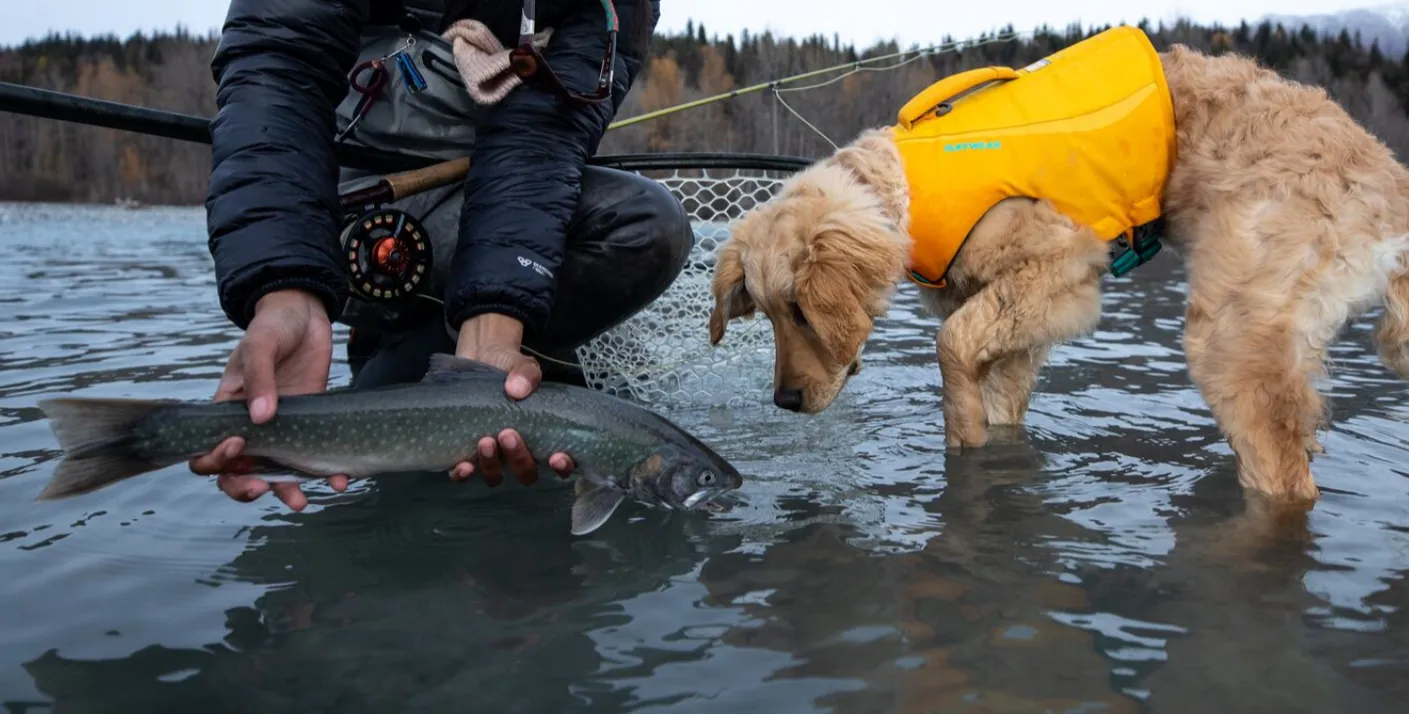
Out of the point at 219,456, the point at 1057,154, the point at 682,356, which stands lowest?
the point at 682,356

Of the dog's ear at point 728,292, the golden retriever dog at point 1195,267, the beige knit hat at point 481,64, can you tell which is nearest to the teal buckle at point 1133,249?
the golden retriever dog at point 1195,267

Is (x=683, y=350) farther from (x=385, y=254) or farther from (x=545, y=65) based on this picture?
(x=545, y=65)

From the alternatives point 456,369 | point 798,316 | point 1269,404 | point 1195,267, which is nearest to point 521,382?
point 456,369

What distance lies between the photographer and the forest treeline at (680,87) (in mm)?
24344

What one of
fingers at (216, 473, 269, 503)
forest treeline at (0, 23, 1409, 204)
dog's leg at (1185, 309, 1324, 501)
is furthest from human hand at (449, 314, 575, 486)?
forest treeline at (0, 23, 1409, 204)

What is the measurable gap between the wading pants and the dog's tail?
2.71 m

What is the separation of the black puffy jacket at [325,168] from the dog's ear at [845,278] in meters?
0.98

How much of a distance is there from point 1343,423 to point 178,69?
70.3m

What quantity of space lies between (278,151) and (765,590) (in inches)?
78.7

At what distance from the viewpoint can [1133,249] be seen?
4.68 metres

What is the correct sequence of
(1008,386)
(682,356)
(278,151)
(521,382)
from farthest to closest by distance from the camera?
(682,356) → (1008,386) → (278,151) → (521,382)

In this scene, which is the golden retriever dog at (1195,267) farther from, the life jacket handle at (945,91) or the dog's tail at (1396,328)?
the life jacket handle at (945,91)

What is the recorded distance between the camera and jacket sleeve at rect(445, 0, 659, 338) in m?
3.50

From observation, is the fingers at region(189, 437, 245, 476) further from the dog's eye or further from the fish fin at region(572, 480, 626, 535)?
the dog's eye
